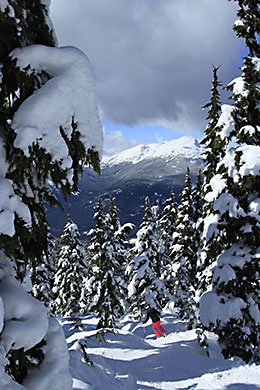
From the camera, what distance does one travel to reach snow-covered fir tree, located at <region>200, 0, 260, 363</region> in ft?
34.3

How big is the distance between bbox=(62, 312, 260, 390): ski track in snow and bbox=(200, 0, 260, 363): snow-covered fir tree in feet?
3.31

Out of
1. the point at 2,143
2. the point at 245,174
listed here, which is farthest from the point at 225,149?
the point at 2,143

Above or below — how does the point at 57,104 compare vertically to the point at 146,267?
above

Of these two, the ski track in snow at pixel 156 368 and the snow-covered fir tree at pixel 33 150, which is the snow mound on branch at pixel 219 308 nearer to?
the ski track in snow at pixel 156 368

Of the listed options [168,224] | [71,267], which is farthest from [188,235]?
[71,267]

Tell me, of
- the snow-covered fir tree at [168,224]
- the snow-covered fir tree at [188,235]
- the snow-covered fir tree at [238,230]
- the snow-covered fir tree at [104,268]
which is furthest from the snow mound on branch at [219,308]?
the snow-covered fir tree at [168,224]

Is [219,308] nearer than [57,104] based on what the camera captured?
No

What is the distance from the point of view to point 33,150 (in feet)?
11.9

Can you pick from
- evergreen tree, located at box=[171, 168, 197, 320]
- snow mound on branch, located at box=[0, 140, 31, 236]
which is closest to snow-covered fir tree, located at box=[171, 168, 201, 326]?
evergreen tree, located at box=[171, 168, 197, 320]

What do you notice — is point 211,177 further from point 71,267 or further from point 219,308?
point 71,267

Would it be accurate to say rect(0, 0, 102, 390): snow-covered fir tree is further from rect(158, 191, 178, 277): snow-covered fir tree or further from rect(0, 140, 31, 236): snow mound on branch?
rect(158, 191, 178, 277): snow-covered fir tree

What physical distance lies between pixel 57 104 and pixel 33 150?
63 cm

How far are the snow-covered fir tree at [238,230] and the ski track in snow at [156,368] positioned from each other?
101 centimetres

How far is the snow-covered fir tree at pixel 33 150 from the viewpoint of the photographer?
140 inches
